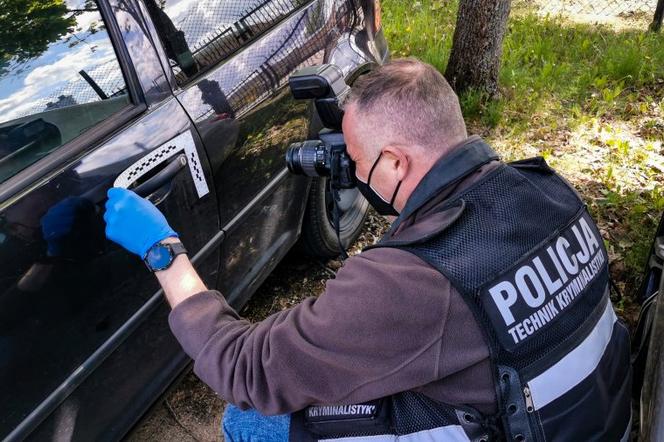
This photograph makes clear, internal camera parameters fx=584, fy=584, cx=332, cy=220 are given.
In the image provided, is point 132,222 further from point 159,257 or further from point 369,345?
point 369,345

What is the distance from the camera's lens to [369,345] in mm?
1158

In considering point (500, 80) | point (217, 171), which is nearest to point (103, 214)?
point (217, 171)

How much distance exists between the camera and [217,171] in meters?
1.92

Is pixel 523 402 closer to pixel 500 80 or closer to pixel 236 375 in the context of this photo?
pixel 236 375


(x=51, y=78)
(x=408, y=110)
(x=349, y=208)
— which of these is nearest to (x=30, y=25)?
A: (x=51, y=78)

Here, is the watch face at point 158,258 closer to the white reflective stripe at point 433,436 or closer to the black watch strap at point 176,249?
the black watch strap at point 176,249

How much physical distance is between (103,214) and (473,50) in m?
3.19

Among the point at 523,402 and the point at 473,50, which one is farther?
the point at 473,50

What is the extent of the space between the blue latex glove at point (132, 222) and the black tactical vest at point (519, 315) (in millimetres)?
605

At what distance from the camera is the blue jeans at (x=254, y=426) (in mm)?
1544

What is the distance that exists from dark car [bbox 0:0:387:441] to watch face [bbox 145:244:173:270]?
12cm

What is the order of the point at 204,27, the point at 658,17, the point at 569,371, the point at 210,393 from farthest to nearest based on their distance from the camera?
the point at 658,17 → the point at 210,393 → the point at 204,27 → the point at 569,371

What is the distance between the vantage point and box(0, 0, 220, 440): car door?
4.57ft

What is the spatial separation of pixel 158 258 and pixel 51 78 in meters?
0.55
